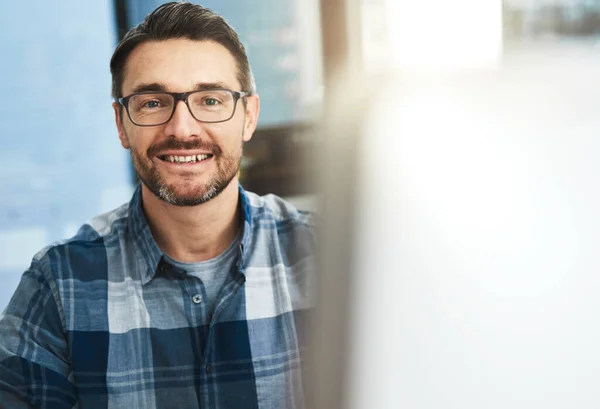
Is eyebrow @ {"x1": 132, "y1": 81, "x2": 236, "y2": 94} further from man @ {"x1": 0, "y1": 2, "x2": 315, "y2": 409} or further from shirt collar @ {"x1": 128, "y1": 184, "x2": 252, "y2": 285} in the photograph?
shirt collar @ {"x1": 128, "y1": 184, "x2": 252, "y2": 285}

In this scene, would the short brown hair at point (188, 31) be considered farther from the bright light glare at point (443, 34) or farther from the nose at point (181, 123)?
the bright light glare at point (443, 34)

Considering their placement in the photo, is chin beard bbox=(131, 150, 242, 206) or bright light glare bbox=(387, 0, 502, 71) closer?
bright light glare bbox=(387, 0, 502, 71)

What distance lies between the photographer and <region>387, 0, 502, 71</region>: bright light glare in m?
0.31

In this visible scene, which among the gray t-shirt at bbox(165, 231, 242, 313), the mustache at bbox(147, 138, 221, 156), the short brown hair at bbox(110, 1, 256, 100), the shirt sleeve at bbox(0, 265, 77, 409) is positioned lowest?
the shirt sleeve at bbox(0, 265, 77, 409)

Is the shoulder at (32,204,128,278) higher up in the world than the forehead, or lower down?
lower down

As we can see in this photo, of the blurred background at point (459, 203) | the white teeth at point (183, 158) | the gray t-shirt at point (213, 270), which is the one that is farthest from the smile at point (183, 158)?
the blurred background at point (459, 203)

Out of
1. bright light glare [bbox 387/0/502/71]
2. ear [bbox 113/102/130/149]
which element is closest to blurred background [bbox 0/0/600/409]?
bright light glare [bbox 387/0/502/71]

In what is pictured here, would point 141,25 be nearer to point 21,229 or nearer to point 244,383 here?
point 21,229

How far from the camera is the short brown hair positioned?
0.54 meters

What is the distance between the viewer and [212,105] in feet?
1.80

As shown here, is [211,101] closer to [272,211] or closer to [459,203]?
[272,211]

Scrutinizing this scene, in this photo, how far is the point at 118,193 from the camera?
0.63m

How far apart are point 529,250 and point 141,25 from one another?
0.43 metres

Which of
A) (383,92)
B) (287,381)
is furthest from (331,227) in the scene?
(287,381)
